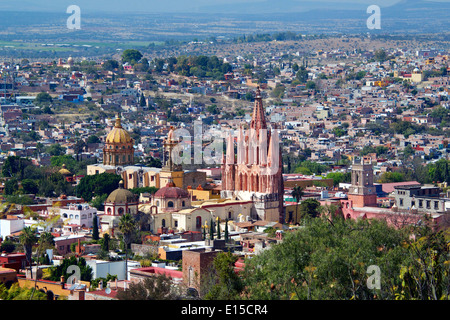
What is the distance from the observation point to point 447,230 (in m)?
34.5

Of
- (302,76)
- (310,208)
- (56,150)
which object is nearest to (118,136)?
(310,208)

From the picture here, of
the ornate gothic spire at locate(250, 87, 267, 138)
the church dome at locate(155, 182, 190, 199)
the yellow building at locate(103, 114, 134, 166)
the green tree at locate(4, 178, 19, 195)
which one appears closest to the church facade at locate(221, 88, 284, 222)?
the ornate gothic spire at locate(250, 87, 267, 138)

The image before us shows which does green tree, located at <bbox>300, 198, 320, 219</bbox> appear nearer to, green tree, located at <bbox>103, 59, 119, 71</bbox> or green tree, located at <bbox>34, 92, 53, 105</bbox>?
green tree, located at <bbox>34, 92, 53, 105</bbox>

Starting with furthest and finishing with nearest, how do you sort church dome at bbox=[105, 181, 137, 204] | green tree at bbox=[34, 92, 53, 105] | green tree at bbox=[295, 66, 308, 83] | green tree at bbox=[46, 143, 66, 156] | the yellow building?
green tree at bbox=[295, 66, 308, 83] < green tree at bbox=[34, 92, 53, 105] < green tree at bbox=[46, 143, 66, 156] < the yellow building < church dome at bbox=[105, 181, 137, 204]

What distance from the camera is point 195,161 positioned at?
5741 centimetres

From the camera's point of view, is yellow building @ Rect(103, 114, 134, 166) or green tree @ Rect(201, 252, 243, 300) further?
yellow building @ Rect(103, 114, 134, 166)

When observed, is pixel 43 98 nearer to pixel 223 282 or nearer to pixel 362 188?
pixel 362 188

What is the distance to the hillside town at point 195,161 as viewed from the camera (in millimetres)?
32719

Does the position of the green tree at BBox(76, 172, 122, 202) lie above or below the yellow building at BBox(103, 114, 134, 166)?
below

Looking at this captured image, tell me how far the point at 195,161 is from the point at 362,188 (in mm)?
16337

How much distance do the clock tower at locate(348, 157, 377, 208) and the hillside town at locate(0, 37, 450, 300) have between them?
0.05 metres

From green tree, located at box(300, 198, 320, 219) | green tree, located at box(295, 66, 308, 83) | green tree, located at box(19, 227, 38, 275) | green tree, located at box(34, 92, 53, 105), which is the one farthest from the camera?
green tree, located at box(295, 66, 308, 83)

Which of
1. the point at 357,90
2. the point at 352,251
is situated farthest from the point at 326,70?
the point at 352,251

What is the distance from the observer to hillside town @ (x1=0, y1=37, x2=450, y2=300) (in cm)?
3272
